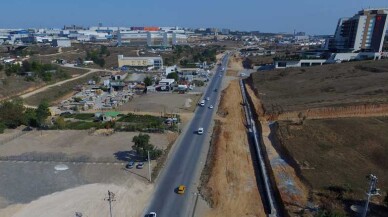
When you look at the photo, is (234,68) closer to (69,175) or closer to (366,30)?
(366,30)

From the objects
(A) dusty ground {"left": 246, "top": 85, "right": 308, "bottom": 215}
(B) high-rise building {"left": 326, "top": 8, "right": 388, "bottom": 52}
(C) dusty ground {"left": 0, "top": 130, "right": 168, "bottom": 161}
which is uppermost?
(B) high-rise building {"left": 326, "top": 8, "right": 388, "bottom": 52}

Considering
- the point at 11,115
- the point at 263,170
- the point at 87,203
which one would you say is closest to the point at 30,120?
the point at 11,115

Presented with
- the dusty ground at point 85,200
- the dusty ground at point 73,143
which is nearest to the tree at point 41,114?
the dusty ground at point 73,143

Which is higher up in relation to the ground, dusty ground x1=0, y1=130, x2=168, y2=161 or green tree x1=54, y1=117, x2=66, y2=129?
green tree x1=54, y1=117, x2=66, y2=129

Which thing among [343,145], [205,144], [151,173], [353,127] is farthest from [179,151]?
[353,127]

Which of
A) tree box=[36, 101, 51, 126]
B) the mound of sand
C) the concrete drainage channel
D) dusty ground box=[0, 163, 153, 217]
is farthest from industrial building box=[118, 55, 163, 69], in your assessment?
the mound of sand

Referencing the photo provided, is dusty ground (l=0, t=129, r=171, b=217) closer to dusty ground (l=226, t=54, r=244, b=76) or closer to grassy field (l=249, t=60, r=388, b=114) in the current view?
grassy field (l=249, t=60, r=388, b=114)

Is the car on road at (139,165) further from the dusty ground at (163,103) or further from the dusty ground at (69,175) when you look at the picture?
the dusty ground at (163,103)
